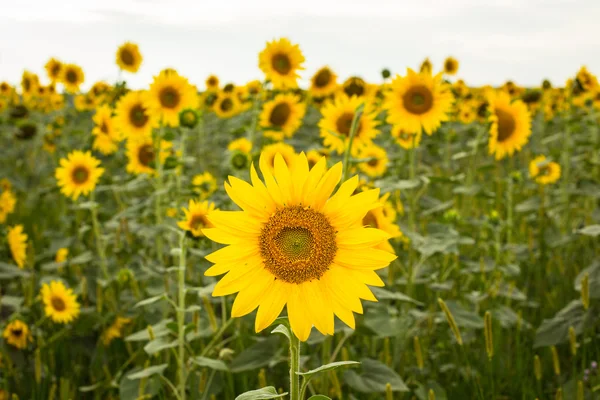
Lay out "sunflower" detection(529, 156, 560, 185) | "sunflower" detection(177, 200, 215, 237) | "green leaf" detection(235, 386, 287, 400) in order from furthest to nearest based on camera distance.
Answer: "sunflower" detection(529, 156, 560, 185) → "sunflower" detection(177, 200, 215, 237) → "green leaf" detection(235, 386, 287, 400)

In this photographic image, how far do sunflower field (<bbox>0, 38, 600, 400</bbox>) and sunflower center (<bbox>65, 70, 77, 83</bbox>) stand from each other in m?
1.96

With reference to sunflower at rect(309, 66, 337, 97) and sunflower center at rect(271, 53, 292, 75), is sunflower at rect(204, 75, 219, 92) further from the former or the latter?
sunflower center at rect(271, 53, 292, 75)

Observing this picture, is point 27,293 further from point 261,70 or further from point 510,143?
point 510,143

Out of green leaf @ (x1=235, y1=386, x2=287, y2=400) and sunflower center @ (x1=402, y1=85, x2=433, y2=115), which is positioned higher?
sunflower center @ (x1=402, y1=85, x2=433, y2=115)

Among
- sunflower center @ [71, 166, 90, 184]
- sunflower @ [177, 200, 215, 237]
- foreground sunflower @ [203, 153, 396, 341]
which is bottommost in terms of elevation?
foreground sunflower @ [203, 153, 396, 341]

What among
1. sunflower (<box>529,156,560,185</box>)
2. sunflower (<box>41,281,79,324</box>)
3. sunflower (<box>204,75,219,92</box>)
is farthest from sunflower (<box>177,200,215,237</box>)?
sunflower (<box>204,75,219,92</box>)

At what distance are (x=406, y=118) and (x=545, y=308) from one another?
134cm

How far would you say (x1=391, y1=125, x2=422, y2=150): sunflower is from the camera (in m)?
3.29

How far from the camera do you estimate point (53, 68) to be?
793cm

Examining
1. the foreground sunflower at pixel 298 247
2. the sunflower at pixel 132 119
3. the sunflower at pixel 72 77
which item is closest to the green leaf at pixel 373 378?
the foreground sunflower at pixel 298 247

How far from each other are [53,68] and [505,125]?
602 cm

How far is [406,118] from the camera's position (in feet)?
11.2

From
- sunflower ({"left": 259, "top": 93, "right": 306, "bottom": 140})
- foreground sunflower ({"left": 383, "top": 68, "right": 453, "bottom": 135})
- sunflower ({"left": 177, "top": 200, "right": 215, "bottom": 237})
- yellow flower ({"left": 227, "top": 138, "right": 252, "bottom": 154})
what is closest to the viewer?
sunflower ({"left": 177, "top": 200, "right": 215, "bottom": 237})

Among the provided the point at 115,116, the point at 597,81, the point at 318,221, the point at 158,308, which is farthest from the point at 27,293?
the point at 597,81
